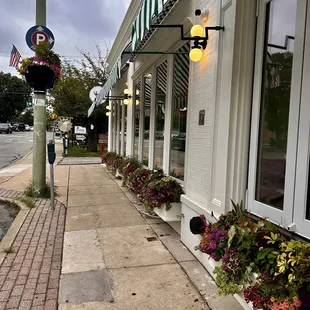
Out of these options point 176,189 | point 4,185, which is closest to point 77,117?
point 4,185

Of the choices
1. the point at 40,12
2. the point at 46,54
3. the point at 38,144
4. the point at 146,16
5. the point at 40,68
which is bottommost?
the point at 38,144

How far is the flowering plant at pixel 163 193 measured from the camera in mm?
4426

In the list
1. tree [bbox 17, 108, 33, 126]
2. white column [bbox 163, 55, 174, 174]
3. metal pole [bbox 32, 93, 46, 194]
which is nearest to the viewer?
white column [bbox 163, 55, 174, 174]

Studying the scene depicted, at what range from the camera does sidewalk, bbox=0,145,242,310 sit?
108 inches

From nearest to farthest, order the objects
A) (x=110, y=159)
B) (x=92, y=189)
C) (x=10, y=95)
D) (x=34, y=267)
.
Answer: (x=34, y=267) → (x=92, y=189) → (x=110, y=159) → (x=10, y=95)

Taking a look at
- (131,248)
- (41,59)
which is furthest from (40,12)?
(131,248)

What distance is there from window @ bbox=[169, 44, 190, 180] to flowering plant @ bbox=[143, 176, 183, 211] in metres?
0.24

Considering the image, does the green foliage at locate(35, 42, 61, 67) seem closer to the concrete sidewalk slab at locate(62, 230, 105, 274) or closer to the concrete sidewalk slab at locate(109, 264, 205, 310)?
the concrete sidewalk slab at locate(62, 230, 105, 274)

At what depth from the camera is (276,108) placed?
8.43 ft

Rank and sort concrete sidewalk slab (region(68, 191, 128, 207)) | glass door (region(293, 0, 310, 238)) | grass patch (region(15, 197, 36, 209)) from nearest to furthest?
1. glass door (region(293, 0, 310, 238))
2. grass patch (region(15, 197, 36, 209))
3. concrete sidewalk slab (region(68, 191, 128, 207))

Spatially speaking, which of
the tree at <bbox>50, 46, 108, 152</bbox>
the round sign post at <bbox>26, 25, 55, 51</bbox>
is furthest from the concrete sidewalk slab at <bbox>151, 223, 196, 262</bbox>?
the tree at <bbox>50, 46, 108, 152</bbox>

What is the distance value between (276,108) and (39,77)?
5.52 m

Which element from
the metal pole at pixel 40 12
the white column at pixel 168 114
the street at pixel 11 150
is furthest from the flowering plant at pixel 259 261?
the street at pixel 11 150

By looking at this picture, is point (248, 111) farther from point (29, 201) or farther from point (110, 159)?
point (110, 159)
